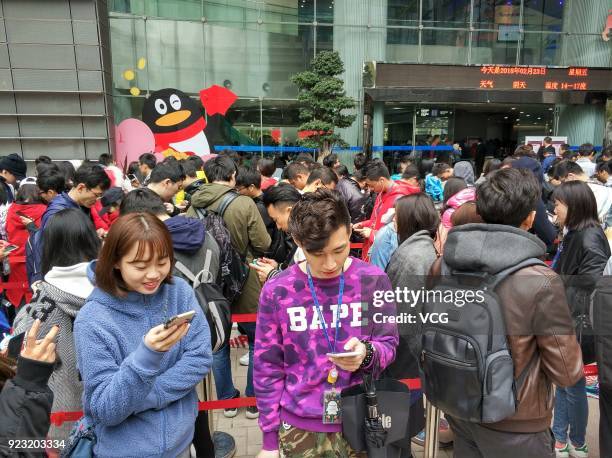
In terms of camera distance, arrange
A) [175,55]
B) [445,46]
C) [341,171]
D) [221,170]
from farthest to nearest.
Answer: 1. [445,46]
2. [175,55]
3. [341,171]
4. [221,170]

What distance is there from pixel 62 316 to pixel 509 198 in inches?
79.5

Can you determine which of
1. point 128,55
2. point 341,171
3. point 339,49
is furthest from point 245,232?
point 128,55

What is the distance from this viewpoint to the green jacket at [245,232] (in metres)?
3.51

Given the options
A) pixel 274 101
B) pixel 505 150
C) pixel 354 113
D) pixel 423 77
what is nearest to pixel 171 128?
pixel 274 101

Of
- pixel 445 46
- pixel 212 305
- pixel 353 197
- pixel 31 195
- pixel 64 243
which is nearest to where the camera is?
pixel 64 243

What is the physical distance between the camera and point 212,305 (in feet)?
7.84

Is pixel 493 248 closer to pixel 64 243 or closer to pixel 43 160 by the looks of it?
pixel 64 243

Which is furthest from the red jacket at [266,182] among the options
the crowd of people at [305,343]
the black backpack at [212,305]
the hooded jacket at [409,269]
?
the crowd of people at [305,343]

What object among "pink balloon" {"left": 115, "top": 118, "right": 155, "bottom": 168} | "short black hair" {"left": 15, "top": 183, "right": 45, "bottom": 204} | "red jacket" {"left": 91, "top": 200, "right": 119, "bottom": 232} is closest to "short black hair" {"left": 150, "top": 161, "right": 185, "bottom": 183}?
"red jacket" {"left": 91, "top": 200, "right": 119, "bottom": 232}

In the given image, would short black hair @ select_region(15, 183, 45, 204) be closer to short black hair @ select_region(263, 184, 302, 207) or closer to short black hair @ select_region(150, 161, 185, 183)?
short black hair @ select_region(150, 161, 185, 183)

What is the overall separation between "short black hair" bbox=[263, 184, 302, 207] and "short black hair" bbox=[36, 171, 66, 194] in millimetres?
2369

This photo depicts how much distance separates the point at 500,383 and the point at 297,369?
77 centimetres

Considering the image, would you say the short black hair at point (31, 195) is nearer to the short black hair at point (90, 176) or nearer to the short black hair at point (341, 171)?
the short black hair at point (90, 176)

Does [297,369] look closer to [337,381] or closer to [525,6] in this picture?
[337,381]
